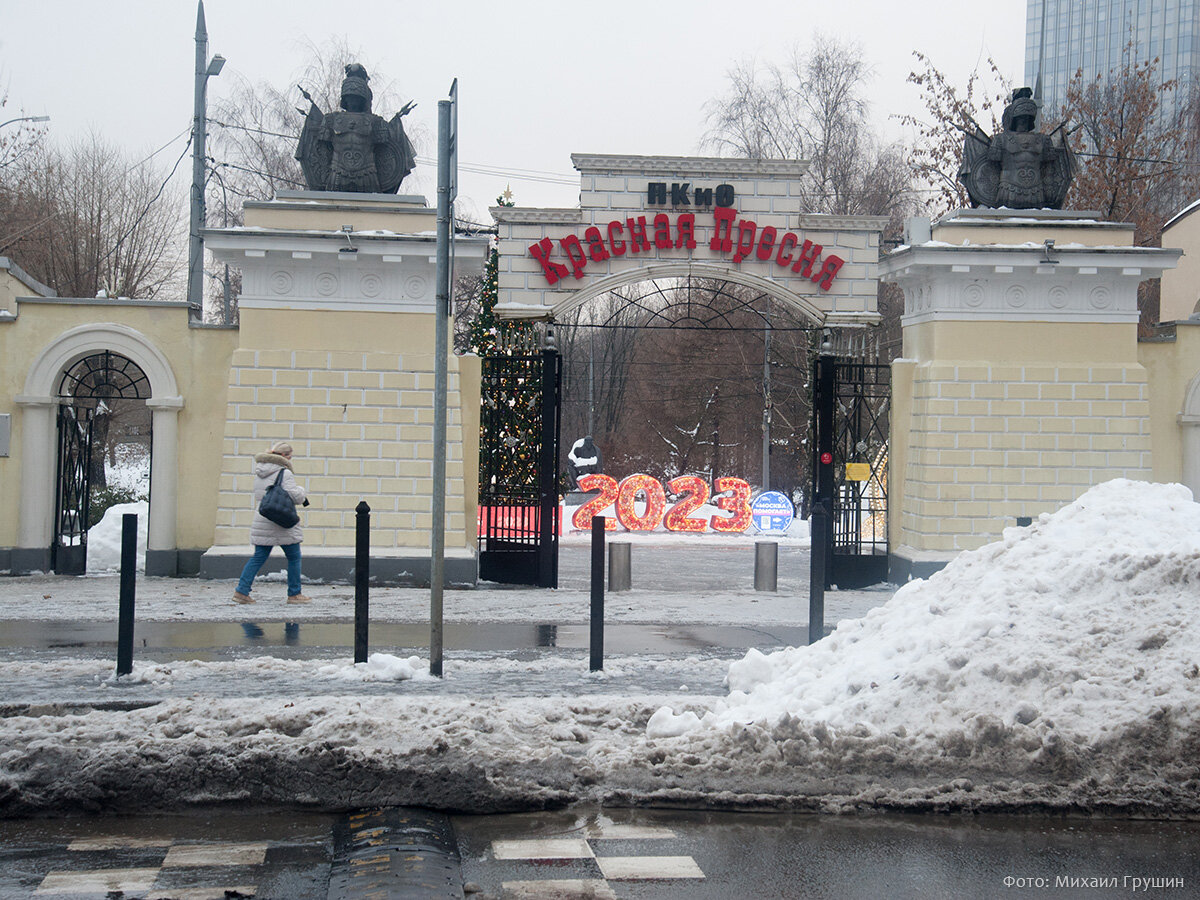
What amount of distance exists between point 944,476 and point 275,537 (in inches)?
323

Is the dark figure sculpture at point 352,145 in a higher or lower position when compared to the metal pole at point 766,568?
higher

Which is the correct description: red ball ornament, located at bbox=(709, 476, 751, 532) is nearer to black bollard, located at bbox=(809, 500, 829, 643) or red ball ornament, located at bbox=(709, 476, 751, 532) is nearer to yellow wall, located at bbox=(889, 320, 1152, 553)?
yellow wall, located at bbox=(889, 320, 1152, 553)

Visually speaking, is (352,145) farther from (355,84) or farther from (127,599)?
(127,599)

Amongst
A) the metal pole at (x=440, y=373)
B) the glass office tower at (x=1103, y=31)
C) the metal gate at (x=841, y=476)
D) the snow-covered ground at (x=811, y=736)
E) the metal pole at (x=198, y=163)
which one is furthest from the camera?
the glass office tower at (x=1103, y=31)

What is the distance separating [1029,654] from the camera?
20.8 feet

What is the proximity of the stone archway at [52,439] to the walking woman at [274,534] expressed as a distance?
→ 10.0 feet

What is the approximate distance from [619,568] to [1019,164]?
7.42 meters

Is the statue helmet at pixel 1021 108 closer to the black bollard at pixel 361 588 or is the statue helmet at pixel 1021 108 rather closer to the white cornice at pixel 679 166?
the white cornice at pixel 679 166

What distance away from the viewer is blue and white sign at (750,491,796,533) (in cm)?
2844

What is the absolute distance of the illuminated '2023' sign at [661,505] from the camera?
27719 mm

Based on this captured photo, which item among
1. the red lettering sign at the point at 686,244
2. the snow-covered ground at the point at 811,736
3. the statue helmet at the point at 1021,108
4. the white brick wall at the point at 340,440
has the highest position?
the statue helmet at the point at 1021,108

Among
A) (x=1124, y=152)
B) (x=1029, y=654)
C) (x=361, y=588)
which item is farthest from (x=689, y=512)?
(x=1029, y=654)

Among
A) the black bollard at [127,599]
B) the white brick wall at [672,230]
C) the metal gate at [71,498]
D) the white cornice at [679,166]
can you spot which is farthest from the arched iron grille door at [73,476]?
the black bollard at [127,599]

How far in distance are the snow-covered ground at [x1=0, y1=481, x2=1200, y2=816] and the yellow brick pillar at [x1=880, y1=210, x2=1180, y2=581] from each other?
27.7ft
